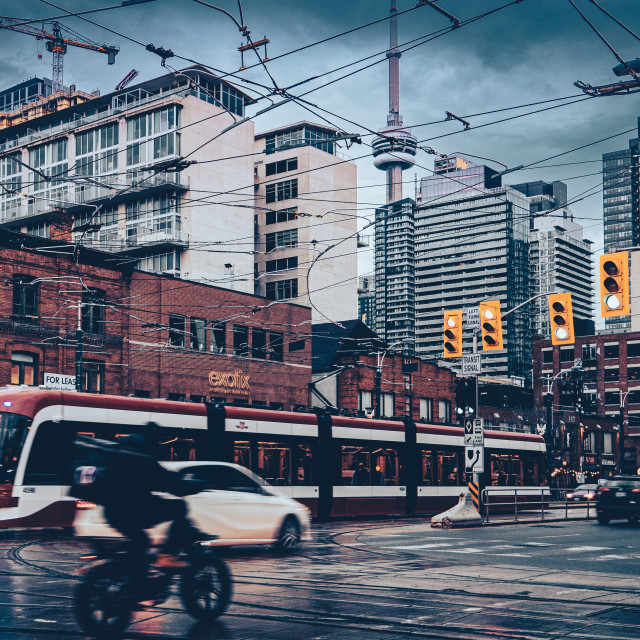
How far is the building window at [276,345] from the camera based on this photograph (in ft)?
182

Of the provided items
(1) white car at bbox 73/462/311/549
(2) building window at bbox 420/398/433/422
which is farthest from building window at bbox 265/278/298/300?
(1) white car at bbox 73/462/311/549

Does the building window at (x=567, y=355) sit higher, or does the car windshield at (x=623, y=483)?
the building window at (x=567, y=355)

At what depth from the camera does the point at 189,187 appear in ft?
262

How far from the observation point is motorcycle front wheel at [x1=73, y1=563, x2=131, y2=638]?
8391mm

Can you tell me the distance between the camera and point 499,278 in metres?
135

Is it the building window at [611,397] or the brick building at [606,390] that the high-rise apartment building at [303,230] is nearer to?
the brick building at [606,390]

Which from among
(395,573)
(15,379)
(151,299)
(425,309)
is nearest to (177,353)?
(151,299)

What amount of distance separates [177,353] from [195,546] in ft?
133

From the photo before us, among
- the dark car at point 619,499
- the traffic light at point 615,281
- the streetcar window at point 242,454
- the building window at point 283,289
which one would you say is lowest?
the dark car at point 619,499

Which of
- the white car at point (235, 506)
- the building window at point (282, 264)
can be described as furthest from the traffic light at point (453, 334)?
the building window at point (282, 264)

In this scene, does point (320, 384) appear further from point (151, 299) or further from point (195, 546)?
point (195, 546)

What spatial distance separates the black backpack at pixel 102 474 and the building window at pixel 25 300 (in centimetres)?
3444

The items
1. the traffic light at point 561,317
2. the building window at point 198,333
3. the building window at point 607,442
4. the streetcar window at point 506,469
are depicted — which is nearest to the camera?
the traffic light at point 561,317

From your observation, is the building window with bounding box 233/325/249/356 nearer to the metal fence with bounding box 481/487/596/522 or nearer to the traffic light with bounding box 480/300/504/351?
the metal fence with bounding box 481/487/596/522
